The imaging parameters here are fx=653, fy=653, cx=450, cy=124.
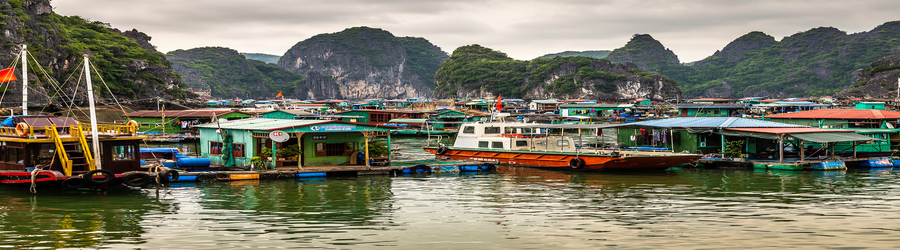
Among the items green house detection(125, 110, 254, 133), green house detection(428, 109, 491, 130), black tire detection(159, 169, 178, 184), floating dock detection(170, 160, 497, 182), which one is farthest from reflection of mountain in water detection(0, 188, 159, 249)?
green house detection(428, 109, 491, 130)

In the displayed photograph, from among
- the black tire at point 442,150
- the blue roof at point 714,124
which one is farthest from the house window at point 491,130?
the blue roof at point 714,124

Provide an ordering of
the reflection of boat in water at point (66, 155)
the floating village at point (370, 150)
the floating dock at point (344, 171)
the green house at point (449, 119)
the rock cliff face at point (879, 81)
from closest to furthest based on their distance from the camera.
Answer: the reflection of boat in water at point (66, 155), the floating village at point (370, 150), the floating dock at point (344, 171), the green house at point (449, 119), the rock cliff face at point (879, 81)

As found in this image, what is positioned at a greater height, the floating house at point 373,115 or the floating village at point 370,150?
the floating house at point 373,115

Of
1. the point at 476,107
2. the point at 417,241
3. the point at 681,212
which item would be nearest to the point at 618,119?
the point at 476,107

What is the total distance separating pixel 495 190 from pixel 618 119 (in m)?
69.7

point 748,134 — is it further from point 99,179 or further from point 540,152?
point 99,179

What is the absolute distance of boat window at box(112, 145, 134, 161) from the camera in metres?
23.7

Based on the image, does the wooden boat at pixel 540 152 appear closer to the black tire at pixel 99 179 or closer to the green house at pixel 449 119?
the black tire at pixel 99 179

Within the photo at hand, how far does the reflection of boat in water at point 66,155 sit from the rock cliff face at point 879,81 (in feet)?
474

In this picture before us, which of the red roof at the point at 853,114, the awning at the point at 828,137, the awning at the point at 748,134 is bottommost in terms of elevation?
the awning at the point at 828,137

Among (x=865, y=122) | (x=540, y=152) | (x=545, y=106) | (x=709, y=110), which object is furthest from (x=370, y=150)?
(x=545, y=106)

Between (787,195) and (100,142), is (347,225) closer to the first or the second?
(100,142)

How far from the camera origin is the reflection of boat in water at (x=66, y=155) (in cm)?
2188

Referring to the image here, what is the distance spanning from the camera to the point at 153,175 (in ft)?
78.5
